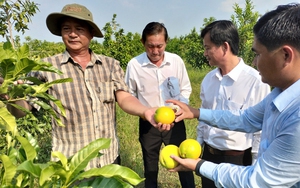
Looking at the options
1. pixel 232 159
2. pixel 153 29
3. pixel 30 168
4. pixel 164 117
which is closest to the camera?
pixel 30 168

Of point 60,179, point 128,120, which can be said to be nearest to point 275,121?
point 60,179

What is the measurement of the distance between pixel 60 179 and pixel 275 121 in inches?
36.1

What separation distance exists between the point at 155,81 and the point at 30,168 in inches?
86.3

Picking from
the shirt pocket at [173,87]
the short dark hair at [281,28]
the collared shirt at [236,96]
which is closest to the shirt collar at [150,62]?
the shirt pocket at [173,87]

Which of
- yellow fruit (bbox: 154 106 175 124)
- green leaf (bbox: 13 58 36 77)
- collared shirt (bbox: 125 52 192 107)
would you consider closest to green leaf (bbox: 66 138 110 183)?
green leaf (bbox: 13 58 36 77)

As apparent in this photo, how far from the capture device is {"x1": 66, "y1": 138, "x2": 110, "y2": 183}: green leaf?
2.86 feet

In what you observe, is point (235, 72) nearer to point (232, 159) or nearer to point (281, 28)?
point (232, 159)

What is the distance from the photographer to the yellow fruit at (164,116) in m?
1.91

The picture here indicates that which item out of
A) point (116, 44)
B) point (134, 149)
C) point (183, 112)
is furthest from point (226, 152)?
point (116, 44)

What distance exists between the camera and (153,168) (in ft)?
9.88

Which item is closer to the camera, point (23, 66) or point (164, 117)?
point (23, 66)

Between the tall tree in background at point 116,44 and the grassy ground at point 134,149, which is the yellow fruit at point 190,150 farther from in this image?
the tall tree in background at point 116,44

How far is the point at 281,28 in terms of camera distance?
41.5 inches

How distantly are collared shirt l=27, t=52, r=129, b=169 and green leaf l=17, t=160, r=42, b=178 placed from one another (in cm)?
104
